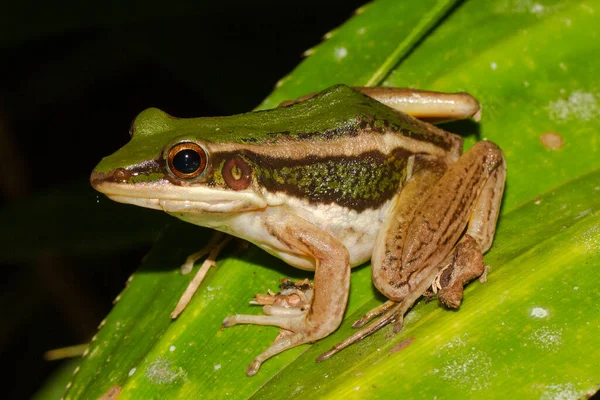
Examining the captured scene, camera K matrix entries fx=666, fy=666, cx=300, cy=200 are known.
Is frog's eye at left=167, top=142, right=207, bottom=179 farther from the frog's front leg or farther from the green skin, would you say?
the frog's front leg

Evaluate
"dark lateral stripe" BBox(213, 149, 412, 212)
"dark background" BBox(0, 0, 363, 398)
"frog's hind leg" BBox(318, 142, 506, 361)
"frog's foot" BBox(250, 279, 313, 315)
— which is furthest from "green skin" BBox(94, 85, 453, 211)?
"dark background" BBox(0, 0, 363, 398)

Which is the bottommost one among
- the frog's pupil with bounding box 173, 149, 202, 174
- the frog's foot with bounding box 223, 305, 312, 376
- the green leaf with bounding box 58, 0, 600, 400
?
the frog's foot with bounding box 223, 305, 312, 376

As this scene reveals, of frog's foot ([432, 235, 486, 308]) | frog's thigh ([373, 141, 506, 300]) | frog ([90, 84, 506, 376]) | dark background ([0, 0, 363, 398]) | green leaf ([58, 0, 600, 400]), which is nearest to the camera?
green leaf ([58, 0, 600, 400])

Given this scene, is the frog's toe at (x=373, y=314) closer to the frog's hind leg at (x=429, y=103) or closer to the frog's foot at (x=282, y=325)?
the frog's foot at (x=282, y=325)

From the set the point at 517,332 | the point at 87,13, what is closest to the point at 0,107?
the point at 87,13

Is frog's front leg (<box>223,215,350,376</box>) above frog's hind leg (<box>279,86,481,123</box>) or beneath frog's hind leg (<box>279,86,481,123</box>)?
beneath

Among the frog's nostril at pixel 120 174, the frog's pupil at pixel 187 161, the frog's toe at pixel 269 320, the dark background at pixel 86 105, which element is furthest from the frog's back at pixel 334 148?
the dark background at pixel 86 105

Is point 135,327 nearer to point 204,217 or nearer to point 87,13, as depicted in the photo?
point 204,217
